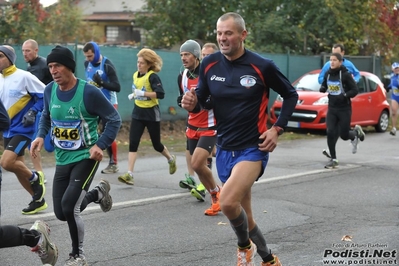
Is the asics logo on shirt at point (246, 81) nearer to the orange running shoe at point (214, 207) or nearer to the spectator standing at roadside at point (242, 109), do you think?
the spectator standing at roadside at point (242, 109)

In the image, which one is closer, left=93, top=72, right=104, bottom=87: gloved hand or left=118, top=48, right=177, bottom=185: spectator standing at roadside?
left=118, top=48, right=177, bottom=185: spectator standing at roadside

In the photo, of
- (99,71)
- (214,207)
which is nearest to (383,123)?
(99,71)

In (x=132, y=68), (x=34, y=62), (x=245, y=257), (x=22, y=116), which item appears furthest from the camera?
(x=132, y=68)

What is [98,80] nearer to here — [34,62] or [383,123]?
[34,62]

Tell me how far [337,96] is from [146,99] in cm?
359

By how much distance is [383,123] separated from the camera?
21703 millimetres

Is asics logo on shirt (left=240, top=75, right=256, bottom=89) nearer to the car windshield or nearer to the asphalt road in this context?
the asphalt road

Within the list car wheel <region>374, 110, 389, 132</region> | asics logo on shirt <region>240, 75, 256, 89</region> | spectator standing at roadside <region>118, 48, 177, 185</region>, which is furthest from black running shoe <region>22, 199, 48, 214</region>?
car wheel <region>374, 110, 389, 132</region>

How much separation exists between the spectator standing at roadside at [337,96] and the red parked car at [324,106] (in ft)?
20.3

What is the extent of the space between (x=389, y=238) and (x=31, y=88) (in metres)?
4.26

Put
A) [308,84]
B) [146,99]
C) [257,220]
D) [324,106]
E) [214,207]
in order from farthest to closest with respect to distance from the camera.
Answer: [308,84] → [324,106] → [146,99] → [214,207] → [257,220]

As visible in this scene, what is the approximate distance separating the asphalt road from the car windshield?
299 inches

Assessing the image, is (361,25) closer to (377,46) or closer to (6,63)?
(377,46)

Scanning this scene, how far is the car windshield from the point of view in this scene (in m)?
21.0
